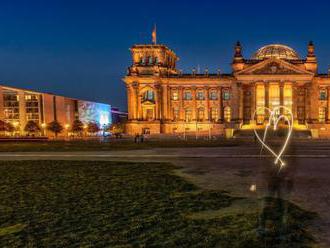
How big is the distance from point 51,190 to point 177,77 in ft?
308

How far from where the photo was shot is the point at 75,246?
8.70 m

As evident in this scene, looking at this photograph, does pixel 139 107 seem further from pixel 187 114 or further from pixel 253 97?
pixel 253 97

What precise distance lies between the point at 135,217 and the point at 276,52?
368 ft

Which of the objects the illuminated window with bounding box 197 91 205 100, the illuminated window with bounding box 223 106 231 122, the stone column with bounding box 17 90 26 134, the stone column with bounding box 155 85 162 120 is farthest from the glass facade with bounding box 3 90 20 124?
the illuminated window with bounding box 223 106 231 122

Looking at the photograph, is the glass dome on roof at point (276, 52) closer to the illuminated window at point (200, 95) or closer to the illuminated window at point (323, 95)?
the illuminated window at point (323, 95)

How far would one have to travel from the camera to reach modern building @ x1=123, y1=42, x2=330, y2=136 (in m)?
99.1

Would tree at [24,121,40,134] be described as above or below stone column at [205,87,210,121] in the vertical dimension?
below

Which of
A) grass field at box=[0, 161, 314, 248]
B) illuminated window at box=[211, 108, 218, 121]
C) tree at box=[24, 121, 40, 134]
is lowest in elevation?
grass field at box=[0, 161, 314, 248]

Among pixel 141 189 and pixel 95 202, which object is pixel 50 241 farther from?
pixel 141 189

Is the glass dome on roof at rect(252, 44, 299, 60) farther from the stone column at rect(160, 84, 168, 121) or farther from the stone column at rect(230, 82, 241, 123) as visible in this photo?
the stone column at rect(160, 84, 168, 121)

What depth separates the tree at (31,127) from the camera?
110m

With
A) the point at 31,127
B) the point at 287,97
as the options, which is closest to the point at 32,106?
the point at 31,127

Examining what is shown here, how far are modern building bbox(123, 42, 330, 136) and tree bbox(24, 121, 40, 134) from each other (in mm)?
33320

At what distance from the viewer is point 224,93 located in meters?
108
